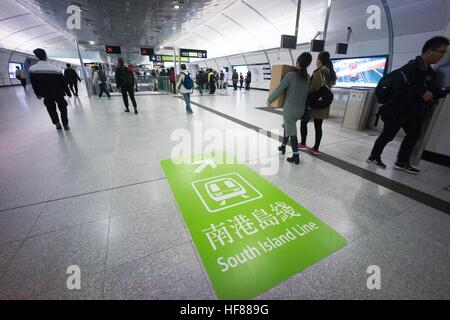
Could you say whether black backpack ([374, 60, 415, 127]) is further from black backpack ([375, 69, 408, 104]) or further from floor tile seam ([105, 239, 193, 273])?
floor tile seam ([105, 239, 193, 273])

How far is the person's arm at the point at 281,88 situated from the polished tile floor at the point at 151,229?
1.06 metres

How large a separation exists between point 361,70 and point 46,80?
31.8 feet

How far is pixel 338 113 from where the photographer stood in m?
7.07

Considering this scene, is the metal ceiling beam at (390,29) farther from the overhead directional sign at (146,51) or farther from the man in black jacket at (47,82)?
the overhead directional sign at (146,51)

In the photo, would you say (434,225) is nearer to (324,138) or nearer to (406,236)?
(406,236)

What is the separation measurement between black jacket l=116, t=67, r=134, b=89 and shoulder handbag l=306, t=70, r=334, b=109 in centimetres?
589

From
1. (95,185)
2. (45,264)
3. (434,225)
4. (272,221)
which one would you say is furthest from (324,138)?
(45,264)

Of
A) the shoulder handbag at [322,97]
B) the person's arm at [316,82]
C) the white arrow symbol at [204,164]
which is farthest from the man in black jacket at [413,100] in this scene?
the white arrow symbol at [204,164]

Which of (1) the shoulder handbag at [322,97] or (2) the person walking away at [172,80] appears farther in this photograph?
(2) the person walking away at [172,80]

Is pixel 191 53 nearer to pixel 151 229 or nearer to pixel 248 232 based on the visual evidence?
pixel 151 229

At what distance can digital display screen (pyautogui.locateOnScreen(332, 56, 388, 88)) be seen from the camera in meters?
6.93

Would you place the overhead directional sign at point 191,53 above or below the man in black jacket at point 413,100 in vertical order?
above

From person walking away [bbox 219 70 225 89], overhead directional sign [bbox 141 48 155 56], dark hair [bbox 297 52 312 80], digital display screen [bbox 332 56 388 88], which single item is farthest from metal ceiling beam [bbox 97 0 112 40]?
digital display screen [bbox 332 56 388 88]

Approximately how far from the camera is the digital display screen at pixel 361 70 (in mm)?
6926
